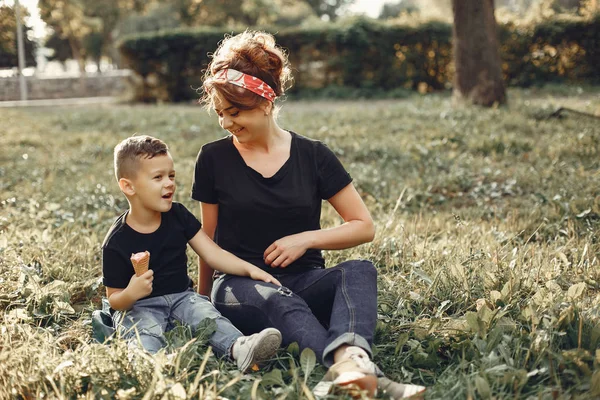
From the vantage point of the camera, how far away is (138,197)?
2744 millimetres

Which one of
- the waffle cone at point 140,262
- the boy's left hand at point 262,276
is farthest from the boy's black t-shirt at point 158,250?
the boy's left hand at point 262,276

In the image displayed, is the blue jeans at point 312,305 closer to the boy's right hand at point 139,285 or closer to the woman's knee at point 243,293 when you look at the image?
the woman's knee at point 243,293

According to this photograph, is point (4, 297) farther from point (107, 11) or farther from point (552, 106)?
point (107, 11)

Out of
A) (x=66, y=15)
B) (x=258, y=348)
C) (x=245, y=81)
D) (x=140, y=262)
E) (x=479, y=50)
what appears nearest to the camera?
(x=258, y=348)

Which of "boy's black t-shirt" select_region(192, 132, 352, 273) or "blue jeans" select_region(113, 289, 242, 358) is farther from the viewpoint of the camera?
"boy's black t-shirt" select_region(192, 132, 352, 273)

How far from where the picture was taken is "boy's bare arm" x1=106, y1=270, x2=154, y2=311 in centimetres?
259

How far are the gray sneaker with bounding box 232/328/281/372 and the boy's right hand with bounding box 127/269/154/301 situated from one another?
501 millimetres

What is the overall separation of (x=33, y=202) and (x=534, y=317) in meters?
3.66

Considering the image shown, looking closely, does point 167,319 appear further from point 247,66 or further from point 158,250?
point 247,66

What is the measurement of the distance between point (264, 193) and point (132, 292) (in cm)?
71

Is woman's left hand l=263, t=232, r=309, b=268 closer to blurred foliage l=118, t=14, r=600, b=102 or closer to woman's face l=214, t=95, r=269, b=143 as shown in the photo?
woman's face l=214, t=95, r=269, b=143

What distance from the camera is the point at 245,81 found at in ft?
8.81

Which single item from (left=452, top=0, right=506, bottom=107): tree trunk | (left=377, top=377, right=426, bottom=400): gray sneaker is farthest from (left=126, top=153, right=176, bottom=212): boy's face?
(left=452, top=0, right=506, bottom=107): tree trunk

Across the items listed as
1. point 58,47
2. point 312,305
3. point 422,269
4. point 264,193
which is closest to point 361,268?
point 312,305
